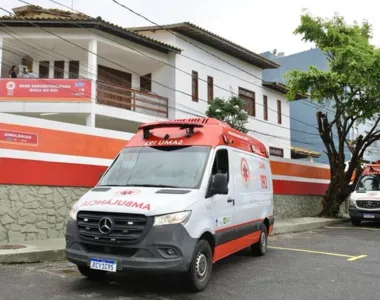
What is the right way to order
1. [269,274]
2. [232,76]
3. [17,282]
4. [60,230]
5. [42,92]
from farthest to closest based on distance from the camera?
[232,76]
[42,92]
[60,230]
[269,274]
[17,282]

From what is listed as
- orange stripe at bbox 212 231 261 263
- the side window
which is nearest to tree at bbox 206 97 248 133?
orange stripe at bbox 212 231 261 263

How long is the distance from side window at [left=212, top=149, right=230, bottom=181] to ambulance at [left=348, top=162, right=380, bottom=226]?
423 inches

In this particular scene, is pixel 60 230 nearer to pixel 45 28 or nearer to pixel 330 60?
pixel 45 28

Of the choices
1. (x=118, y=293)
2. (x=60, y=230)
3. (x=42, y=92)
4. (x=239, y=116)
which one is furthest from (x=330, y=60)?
(x=118, y=293)

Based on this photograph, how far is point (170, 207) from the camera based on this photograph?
17.7 ft

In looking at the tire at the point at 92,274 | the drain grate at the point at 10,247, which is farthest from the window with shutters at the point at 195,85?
the tire at the point at 92,274

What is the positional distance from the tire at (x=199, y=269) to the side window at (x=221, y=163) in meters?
1.16

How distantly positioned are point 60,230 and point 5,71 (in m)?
11.1

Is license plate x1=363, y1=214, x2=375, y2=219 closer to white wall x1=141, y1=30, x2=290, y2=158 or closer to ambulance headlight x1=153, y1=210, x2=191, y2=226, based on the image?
white wall x1=141, y1=30, x2=290, y2=158

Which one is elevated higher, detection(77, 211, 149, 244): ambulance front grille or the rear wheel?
detection(77, 211, 149, 244): ambulance front grille

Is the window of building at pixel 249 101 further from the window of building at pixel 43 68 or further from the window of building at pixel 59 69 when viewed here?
the window of building at pixel 43 68

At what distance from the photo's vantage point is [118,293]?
5.65 m

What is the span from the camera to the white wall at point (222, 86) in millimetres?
19906

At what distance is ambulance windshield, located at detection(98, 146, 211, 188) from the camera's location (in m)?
6.14
